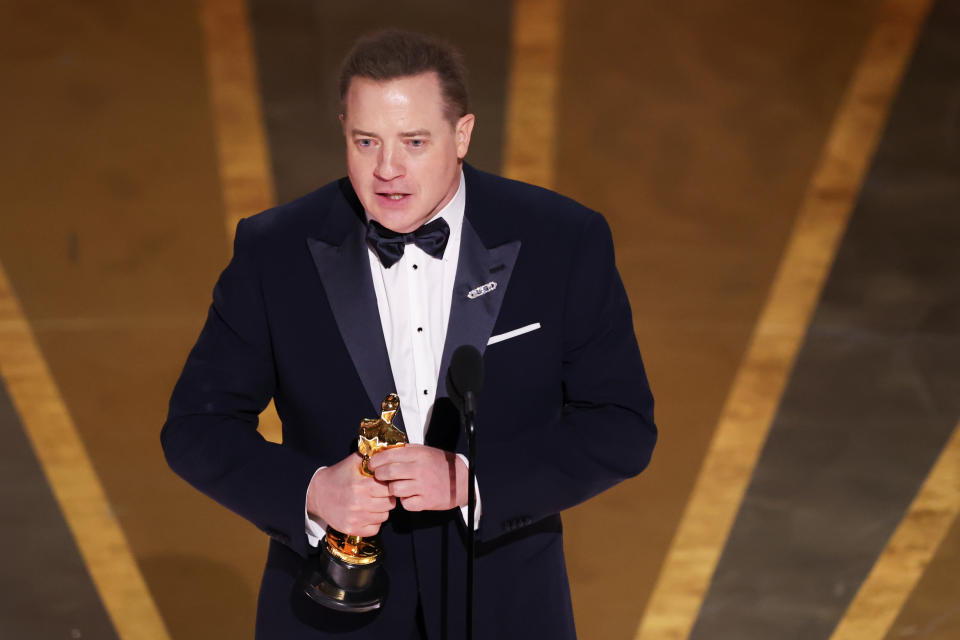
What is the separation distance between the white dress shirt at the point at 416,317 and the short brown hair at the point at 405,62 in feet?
0.73

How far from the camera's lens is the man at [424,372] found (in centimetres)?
173

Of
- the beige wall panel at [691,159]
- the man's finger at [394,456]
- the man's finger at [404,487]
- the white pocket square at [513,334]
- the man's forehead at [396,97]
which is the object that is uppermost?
the man's forehead at [396,97]

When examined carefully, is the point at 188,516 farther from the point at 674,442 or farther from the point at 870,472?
the point at 870,472

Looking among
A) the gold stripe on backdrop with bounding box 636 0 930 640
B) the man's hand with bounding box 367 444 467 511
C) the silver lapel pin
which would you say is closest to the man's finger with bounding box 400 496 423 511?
the man's hand with bounding box 367 444 467 511

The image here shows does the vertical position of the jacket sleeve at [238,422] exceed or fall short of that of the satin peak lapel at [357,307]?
it falls short

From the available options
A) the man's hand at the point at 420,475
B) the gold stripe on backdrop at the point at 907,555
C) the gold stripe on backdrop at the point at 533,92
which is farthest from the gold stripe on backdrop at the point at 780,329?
the man's hand at the point at 420,475

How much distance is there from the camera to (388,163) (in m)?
1.66

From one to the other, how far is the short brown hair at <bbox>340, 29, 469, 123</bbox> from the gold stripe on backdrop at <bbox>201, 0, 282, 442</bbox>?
2.65 m

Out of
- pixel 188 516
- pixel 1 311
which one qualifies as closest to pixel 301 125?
pixel 1 311

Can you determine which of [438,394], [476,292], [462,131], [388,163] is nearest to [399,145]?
[388,163]

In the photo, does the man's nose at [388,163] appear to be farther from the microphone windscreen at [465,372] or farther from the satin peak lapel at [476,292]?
the microphone windscreen at [465,372]

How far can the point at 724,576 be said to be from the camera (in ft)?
12.2

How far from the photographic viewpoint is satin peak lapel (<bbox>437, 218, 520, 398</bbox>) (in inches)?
70.0

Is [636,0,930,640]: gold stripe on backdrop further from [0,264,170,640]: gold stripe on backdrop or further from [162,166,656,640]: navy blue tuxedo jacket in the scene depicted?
[162,166,656,640]: navy blue tuxedo jacket
